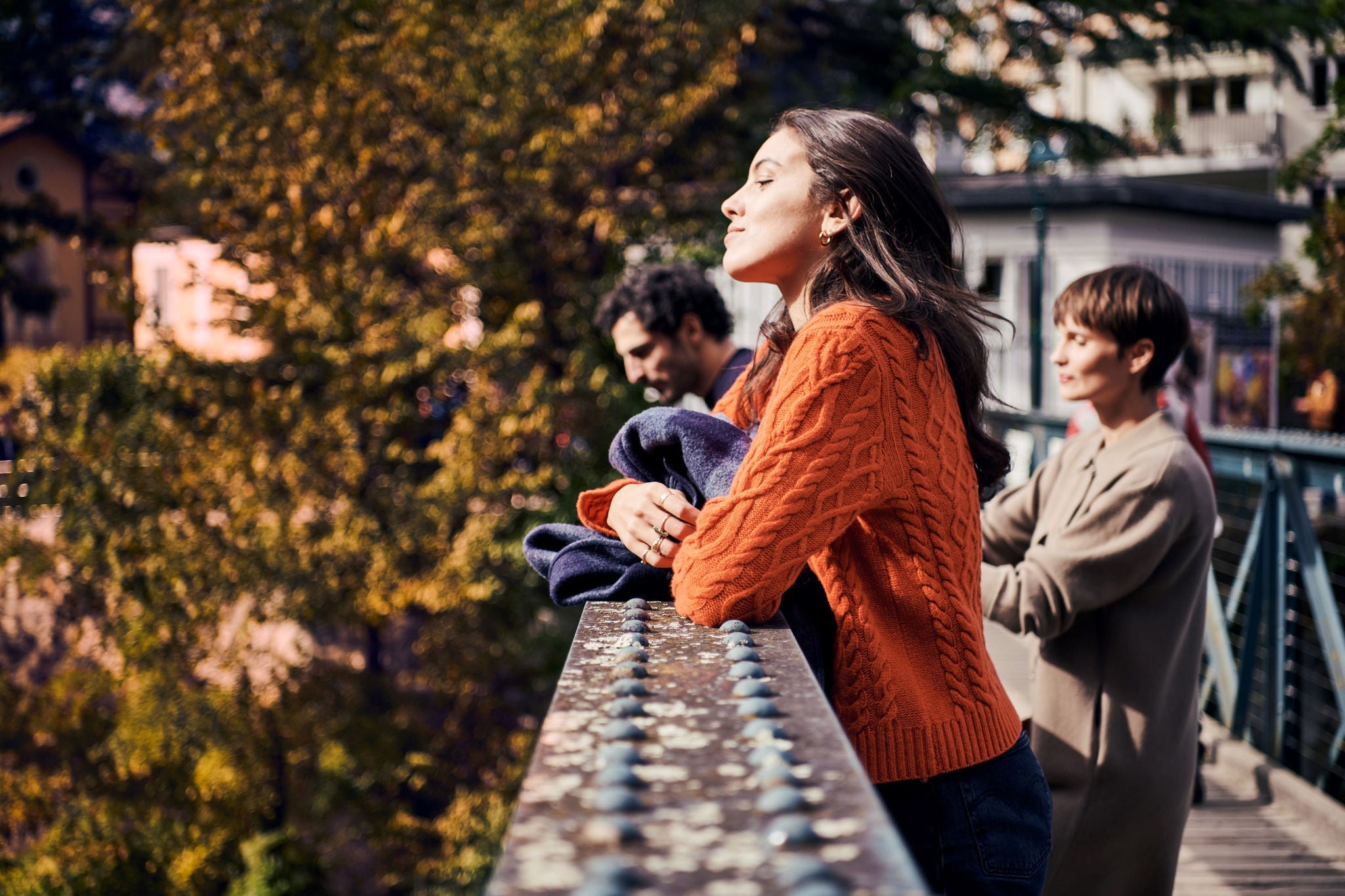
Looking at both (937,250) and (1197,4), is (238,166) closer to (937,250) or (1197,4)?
(1197,4)

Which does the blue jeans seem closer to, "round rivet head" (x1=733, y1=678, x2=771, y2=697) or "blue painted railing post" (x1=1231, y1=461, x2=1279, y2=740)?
"round rivet head" (x1=733, y1=678, x2=771, y2=697)

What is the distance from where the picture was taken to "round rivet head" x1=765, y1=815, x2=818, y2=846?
846mm

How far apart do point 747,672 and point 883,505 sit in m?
0.40

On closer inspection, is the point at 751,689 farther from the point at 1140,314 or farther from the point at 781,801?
the point at 1140,314

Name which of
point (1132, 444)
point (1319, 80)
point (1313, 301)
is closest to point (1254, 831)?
point (1132, 444)

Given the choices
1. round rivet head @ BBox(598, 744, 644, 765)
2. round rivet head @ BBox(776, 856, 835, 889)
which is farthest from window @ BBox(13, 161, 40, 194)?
round rivet head @ BBox(776, 856, 835, 889)

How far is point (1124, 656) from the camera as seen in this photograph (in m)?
2.47

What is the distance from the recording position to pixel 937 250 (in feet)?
5.85

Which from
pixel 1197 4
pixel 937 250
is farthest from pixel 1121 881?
pixel 1197 4

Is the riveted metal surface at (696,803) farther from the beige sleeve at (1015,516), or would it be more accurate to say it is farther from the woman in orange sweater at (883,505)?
the beige sleeve at (1015,516)

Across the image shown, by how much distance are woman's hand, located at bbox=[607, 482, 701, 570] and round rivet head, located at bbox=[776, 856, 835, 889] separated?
85 cm

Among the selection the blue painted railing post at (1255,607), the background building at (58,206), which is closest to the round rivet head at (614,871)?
the blue painted railing post at (1255,607)

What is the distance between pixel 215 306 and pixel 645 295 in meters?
8.00

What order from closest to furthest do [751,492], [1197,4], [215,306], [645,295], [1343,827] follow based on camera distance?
[751,492] → [1343,827] → [645,295] → [215,306] → [1197,4]
